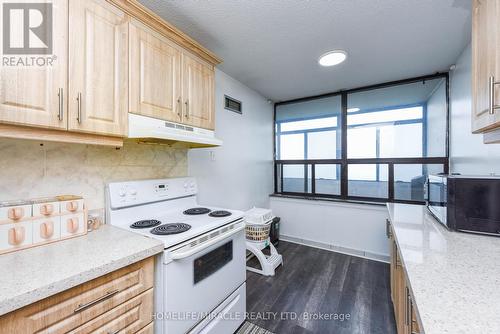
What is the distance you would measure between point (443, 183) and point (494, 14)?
0.95 meters

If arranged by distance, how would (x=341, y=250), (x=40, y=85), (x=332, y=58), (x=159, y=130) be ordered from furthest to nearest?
(x=341, y=250) < (x=332, y=58) < (x=159, y=130) < (x=40, y=85)

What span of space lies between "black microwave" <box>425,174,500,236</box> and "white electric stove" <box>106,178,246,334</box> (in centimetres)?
137

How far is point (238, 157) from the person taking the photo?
2764mm

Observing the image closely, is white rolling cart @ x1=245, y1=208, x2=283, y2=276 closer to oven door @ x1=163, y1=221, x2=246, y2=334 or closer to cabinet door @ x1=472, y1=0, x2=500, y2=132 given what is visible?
oven door @ x1=163, y1=221, x2=246, y2=334

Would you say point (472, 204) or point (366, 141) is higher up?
point (366, 141)

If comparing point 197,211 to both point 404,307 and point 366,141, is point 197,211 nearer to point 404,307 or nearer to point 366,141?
point 404,307

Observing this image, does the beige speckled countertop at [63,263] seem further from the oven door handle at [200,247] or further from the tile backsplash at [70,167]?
the tile backsplash at [70,167]

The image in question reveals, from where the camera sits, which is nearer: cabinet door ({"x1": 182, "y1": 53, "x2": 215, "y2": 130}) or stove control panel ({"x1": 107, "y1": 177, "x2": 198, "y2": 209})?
stove control panel ({"x1": 107, "y1": 177, "x2": 198, "y2": 209})

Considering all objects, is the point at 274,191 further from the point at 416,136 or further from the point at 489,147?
the point at 489,147

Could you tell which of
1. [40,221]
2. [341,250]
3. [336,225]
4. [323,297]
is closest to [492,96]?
[323,297]

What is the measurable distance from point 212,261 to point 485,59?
1767mm

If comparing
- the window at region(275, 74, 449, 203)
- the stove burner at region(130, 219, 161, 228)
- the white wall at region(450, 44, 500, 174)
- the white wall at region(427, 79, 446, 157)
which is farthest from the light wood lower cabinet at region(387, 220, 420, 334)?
the white wall at region(427, 79, 446, 157)

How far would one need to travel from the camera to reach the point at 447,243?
3.71 feet

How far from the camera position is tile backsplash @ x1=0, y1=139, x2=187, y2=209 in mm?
1092
